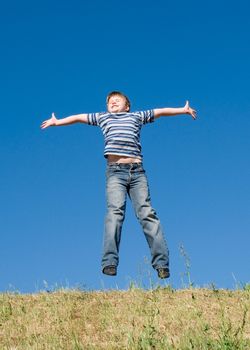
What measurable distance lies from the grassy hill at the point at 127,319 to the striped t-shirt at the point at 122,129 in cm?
203

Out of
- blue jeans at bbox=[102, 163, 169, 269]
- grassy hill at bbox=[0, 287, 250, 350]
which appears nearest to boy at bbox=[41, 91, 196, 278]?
blue jeans at bbox=[102, 163, 169, 269]

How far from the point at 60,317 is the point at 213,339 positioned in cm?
207


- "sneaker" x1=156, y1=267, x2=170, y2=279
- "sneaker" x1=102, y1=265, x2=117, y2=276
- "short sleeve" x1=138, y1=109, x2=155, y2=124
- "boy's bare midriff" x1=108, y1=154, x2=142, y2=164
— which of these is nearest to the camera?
"sneaker" x1=102, y1=265, x2=117, y2=276

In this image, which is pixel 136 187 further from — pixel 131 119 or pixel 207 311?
pixel 207 311

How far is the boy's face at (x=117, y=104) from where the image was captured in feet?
30.3

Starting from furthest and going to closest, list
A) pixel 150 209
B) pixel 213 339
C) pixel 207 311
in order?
1. pixel 150 209
2. pixel 207 311
3. pixel 213 339

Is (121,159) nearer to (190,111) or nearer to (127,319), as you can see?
(190,111)

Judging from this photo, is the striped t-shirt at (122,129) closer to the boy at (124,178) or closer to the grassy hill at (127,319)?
the boy at (124,178)

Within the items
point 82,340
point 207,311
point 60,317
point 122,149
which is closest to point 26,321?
point 60,317

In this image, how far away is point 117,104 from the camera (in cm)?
926

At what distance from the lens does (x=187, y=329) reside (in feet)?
21.0

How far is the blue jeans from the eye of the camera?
8.43 m

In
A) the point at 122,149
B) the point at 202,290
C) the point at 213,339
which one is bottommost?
the point at 213,339

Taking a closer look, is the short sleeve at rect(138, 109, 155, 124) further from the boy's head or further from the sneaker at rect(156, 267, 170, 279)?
the sneaker at rect(156, 267, 170, 279)
